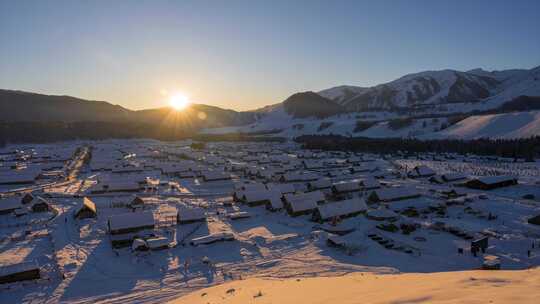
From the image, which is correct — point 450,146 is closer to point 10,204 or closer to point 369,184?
point 369,184

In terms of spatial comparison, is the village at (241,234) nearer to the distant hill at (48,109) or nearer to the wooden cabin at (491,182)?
the wooden cabin at (491,182)

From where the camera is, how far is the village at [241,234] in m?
17.4

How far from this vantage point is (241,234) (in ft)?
79.6

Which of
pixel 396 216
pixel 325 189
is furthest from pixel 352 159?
pixel 396 216

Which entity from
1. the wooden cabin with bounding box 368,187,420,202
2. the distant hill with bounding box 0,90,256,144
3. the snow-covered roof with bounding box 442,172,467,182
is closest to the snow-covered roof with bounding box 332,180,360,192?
the wooden cabin with bounding box 368,187,420,202

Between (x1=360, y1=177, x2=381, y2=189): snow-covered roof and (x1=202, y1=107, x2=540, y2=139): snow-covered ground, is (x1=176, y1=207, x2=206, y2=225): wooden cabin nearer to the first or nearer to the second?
(x1=360, y1=177, x2=381, y2=189): snow-covered roof

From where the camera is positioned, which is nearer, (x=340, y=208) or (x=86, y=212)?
(x=340, y=208)

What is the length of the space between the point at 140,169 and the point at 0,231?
3214 centimetres

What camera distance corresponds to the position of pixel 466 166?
53406 mm

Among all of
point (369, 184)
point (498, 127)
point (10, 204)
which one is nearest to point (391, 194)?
point (369, 184)

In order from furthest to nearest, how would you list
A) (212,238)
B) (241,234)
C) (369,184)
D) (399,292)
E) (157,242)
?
1. (369,184)
2. (241,234)
3. (212,238)
4. (157,242)
5. (399,292)

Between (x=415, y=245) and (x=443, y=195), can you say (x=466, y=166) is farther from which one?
(x=415, y=245)

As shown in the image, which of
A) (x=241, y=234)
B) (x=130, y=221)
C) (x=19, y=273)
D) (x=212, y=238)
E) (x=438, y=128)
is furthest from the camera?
(x=438, y=128)

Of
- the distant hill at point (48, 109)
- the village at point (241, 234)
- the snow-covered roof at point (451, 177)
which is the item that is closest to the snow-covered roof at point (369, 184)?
the village at point (241, 234)
